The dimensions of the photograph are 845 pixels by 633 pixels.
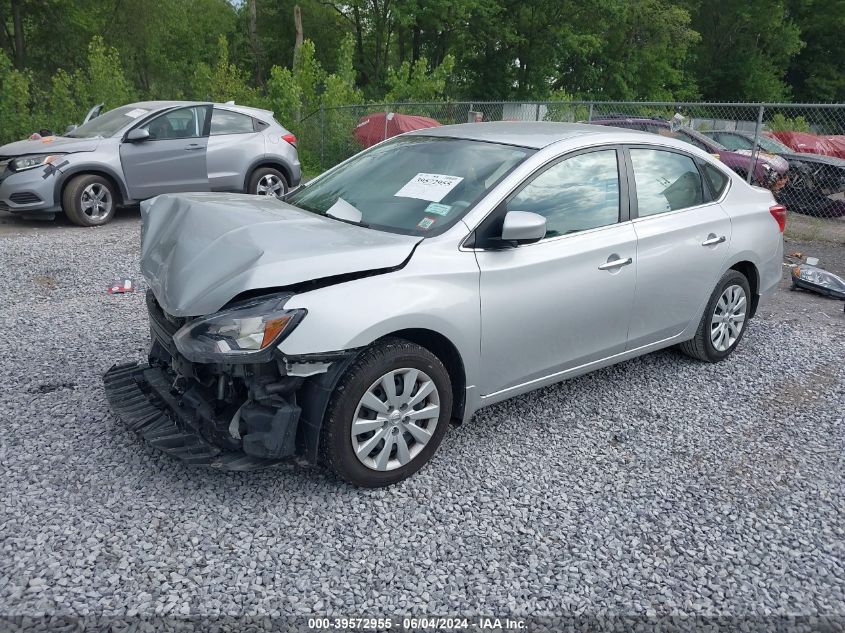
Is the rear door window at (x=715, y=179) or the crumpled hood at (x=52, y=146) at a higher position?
the rear door window at (x=715, y=179)

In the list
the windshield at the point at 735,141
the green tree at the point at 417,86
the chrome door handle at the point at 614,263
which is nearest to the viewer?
the chrome door handle at the point at 614,263

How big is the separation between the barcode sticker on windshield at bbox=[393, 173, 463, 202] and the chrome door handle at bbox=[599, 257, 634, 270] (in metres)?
0.97

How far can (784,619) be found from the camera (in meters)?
2.78

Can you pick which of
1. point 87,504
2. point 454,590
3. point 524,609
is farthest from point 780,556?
point 87,504

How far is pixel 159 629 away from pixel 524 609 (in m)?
1.34

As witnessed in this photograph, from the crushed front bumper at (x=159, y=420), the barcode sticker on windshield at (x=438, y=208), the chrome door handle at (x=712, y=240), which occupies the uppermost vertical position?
the barcode sticker on windshield at (x=438, y=208)

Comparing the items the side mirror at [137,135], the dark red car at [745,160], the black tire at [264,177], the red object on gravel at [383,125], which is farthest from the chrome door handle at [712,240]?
the red object on gravel at [383,125]

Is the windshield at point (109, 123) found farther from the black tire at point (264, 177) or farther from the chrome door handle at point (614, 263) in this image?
the chrome door handle at point (614, 263)

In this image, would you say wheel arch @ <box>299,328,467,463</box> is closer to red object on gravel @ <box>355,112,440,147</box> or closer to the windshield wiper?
the windshield wiper

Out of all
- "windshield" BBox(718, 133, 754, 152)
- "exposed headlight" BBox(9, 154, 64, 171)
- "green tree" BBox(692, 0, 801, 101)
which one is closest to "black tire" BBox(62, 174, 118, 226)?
"exposed headlight" BBox(9, 154, 64, 171)

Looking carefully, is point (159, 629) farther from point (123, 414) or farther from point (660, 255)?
point (660, 255)

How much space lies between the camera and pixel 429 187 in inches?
156

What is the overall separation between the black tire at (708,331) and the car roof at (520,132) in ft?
4.25

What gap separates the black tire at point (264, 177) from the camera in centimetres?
1051
